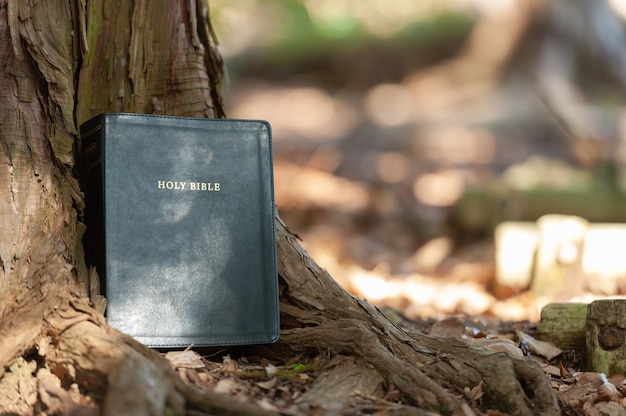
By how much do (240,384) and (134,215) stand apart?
1.77 ft

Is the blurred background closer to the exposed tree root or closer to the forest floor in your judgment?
the forest floor

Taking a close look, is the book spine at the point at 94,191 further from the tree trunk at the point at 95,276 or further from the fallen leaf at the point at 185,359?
the fallen leaf at the point at 185,359

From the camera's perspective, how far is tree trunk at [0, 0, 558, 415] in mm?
1808

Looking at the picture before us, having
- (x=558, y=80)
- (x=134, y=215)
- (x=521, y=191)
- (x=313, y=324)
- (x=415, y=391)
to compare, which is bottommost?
(x=415, y=391)

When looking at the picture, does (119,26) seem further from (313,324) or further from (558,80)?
(558,80)

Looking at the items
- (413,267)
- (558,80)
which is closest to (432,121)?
(558,80)

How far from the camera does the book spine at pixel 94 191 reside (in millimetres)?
2143

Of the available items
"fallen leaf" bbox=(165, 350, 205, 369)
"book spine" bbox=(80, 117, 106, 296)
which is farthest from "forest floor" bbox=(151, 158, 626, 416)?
"book spine" bbox=(80, 117, 106, 296)

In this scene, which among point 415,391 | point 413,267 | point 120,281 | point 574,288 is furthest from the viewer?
point 413,267

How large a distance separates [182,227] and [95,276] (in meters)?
0.26

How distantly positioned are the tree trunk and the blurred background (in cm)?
140

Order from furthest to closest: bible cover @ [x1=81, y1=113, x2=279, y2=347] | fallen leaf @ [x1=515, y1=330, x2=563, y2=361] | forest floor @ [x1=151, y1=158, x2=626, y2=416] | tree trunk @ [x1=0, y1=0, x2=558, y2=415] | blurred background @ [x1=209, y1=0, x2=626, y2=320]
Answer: blurred background @ [x1=209, y1=0, x2=626, y2=320]
fallen leaf @ [x1=515, y1=330, x2=563, y2=361]
bible cover @ [x1=81, y1=113, x2=279, y2=347]
forest floor @ [x1=151, y1=158, x2=626, y2=416]
tree trunk @ [x1=0, y1=0, x2=558, y2=415]

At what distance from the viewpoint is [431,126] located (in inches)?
377

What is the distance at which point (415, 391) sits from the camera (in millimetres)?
1910
